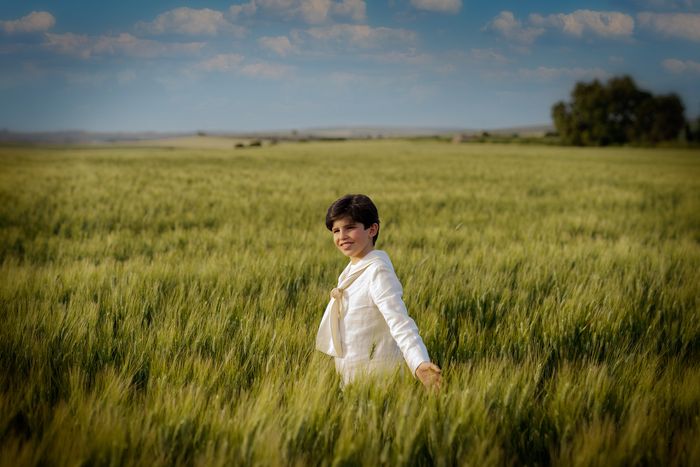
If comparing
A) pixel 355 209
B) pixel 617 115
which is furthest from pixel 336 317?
pixel 617 115

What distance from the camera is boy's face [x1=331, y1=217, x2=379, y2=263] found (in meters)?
1.83

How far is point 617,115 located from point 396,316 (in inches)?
3115

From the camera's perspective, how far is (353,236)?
1831 mm

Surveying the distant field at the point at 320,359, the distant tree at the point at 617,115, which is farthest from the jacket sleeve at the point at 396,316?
the distant tree at the point at 617,115

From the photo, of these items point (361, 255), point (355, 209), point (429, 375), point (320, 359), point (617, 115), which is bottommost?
point (320, 359)

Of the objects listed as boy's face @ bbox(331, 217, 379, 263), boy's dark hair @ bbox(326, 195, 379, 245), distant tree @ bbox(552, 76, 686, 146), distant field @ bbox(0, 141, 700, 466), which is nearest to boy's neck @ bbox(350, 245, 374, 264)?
boy's face @ bbox(331, 217, 379, 263)

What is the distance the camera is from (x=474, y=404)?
146 cm

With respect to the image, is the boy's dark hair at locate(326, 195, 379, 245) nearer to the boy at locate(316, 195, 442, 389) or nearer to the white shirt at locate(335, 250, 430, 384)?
the boy at locate(316, 195, 442, 389)

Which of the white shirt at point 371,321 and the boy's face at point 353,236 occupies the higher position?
the boy's face at point 353,236

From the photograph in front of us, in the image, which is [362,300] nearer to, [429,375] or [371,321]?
[371,321]

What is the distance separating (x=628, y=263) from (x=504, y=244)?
1.25 meters

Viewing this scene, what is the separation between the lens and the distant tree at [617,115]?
219ft

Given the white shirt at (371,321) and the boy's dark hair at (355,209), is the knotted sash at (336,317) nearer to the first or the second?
the white shirt at (371,321)

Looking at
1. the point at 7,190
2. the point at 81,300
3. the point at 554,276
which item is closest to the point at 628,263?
the point at 554,276
